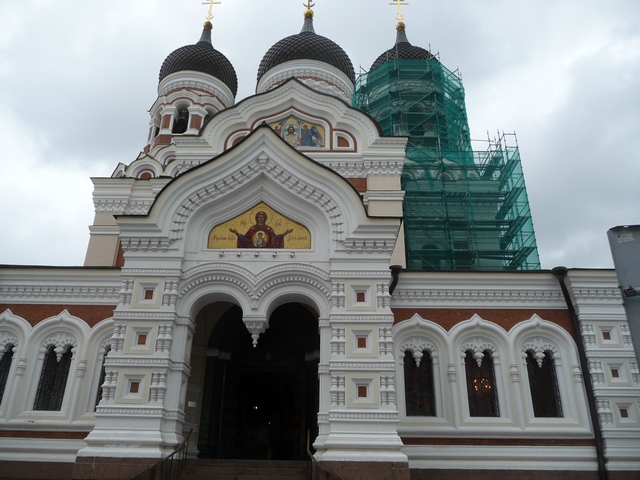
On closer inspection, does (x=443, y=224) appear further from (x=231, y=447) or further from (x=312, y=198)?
(x=231, y=447)

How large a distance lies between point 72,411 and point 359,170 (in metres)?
8.52

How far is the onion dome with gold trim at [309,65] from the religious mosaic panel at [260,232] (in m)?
9.14

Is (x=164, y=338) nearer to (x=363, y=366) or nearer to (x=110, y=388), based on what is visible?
(x=110, y=388)

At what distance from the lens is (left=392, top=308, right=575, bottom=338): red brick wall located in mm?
10070

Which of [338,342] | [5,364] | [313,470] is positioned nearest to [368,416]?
[313,470]

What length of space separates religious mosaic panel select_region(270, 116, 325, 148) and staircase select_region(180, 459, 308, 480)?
8187 mm

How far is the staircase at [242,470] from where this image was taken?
8156 mm

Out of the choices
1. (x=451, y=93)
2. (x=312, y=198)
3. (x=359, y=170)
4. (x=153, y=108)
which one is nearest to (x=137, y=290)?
(x=312, y=198)

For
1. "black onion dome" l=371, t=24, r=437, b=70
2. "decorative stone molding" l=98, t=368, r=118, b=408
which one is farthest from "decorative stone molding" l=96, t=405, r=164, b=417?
"black onion dome" l=371, t=24, r=437, b=70

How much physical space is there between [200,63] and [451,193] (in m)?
11.1

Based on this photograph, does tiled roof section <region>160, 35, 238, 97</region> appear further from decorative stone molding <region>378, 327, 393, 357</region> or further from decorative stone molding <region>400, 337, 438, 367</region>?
decorative stone molding <region>378, 327, 393, 357</region>

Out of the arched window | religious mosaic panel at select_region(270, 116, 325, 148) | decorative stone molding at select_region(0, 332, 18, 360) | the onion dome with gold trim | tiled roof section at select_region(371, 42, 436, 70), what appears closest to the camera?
decorative stone molding at select_region(0, 332, 18, 360)

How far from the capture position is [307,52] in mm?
19031

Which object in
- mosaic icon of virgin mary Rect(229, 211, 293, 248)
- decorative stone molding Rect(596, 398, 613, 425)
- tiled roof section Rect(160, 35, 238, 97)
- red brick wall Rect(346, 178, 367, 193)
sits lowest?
decorative stone molding Rect(596, 398, 613, 425)
